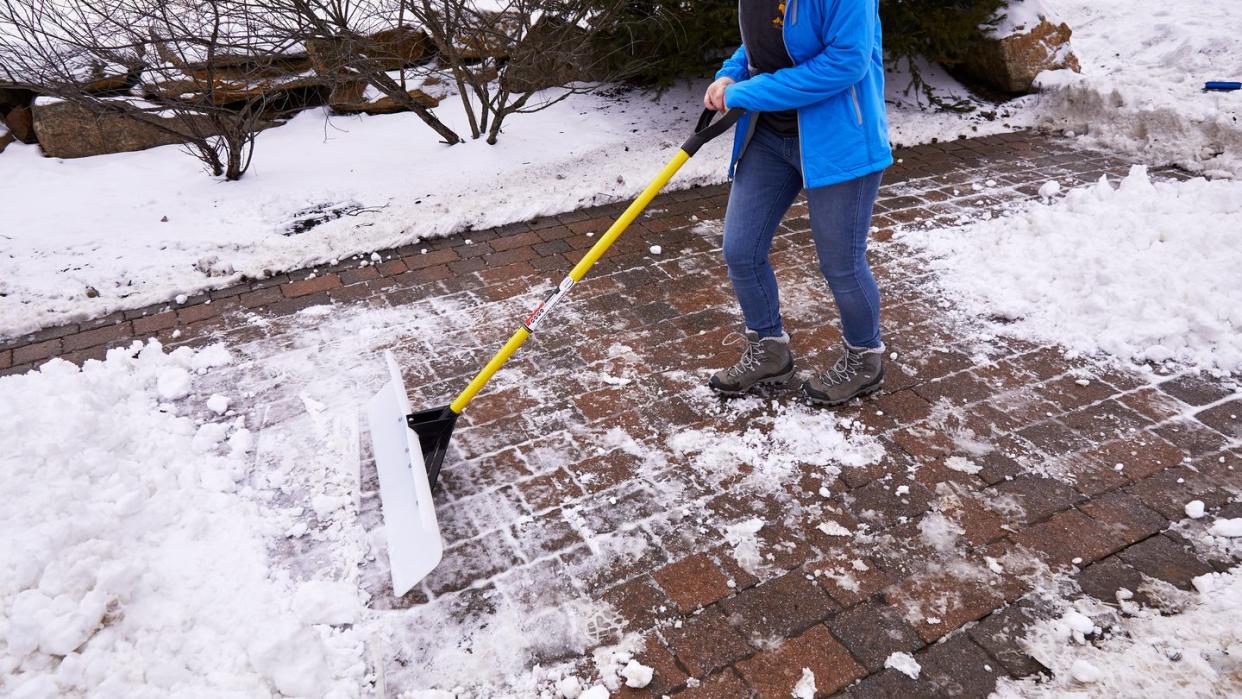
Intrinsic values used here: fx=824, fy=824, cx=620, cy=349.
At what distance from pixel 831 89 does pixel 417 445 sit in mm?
1945

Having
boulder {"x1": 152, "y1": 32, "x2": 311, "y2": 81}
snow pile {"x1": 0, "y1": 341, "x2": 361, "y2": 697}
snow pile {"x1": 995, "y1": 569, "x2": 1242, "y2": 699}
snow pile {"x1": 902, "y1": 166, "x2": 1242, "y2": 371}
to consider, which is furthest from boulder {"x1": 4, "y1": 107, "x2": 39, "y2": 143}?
snow pile {"x1": 995, "y1": 569, "x2": 1242, "y2": 699}

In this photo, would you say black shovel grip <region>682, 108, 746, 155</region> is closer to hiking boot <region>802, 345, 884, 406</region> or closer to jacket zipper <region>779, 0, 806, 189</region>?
jacket zipper <region>779, 0, 806, 189</region>

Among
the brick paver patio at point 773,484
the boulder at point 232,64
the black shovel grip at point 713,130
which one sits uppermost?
the boulder at point 232,64

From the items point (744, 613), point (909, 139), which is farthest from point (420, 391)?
point (909, 139)

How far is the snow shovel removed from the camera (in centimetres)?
263

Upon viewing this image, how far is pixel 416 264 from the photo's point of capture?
16.9 feet

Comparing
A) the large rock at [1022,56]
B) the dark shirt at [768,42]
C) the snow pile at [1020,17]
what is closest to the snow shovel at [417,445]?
the dark shirt at [768,42]

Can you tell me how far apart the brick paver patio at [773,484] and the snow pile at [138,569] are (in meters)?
0.34

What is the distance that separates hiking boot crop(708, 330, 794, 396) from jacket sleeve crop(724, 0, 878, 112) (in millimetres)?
1096

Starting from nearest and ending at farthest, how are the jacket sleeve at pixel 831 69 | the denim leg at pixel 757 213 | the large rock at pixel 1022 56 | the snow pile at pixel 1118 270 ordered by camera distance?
the jacket sleeve at pixel 831 69
the denim leg at pixel 757 213
the snow pile at pixel 1118 270
the large rock at pixel 1022 56

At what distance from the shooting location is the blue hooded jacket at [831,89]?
9.36ft

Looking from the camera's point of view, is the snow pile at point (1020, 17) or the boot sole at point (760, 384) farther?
the snow pile at point (1020, 17)

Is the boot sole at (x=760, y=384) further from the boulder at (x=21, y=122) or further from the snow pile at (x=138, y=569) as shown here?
the boulder at (x=21, y=122)

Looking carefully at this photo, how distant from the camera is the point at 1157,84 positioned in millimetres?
7031
